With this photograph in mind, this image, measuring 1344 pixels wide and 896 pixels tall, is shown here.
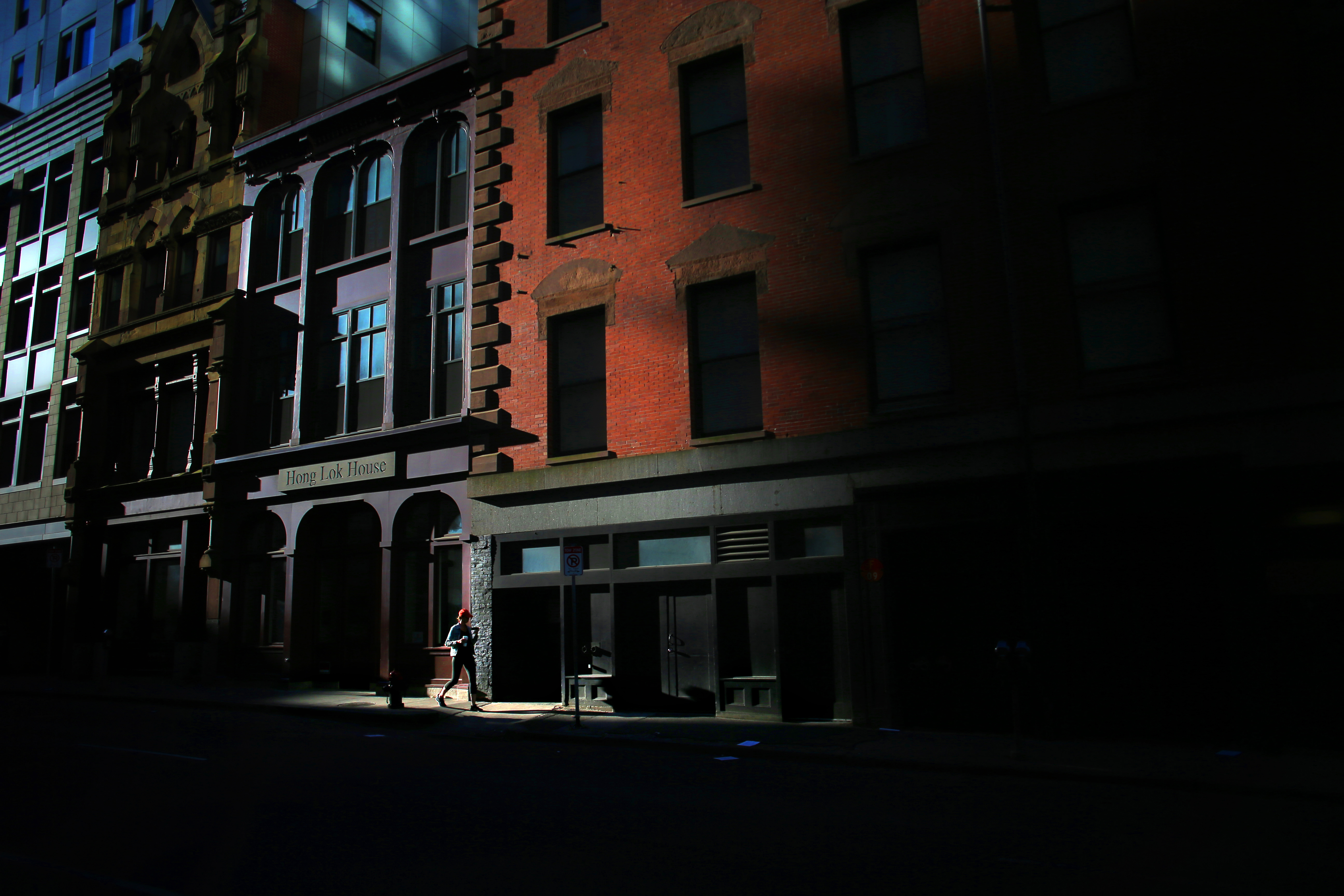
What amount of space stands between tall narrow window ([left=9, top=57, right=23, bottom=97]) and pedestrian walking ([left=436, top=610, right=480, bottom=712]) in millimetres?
32311

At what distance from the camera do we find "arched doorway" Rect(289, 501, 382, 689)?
19.4m

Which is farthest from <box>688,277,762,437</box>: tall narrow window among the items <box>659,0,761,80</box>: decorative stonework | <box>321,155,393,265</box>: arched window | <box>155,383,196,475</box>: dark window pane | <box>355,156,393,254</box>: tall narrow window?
<box>155,383,196,475</box>: dark window pane

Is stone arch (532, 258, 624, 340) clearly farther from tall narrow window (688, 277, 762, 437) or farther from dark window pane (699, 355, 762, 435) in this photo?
dark window pane (699, 355, 762, 435)

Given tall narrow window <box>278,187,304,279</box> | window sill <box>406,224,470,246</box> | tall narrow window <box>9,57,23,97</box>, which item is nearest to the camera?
window sill <box>406,224,470,246</box>

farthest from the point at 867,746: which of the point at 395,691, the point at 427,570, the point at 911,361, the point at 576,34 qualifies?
the point at 576,34

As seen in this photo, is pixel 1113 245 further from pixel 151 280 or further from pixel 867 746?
pixel 151 280

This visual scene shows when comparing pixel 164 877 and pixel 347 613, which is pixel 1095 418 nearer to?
pixel 164 877

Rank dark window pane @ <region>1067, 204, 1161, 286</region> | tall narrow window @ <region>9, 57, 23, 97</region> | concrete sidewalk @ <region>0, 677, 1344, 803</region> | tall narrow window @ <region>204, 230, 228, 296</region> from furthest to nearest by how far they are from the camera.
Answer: tall narrow window @ <region>9, 57, 23, 97</region> → tall narrow window @ <region>204, 230, 228, 296</region> → dark window pane @ <region>1067, 204, 1161, 286</region> → concrete sidewalk @ <region>0, 677, 1344, 803</region>

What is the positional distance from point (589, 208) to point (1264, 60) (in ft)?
36.1

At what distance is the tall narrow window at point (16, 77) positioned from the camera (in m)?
33.8

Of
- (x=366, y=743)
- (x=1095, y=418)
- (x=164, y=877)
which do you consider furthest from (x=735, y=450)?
(x=164, y=877)

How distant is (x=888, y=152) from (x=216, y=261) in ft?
61.7

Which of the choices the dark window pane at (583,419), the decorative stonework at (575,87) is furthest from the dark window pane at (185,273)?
the dark window pane at (583,419)

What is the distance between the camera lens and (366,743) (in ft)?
39.2
